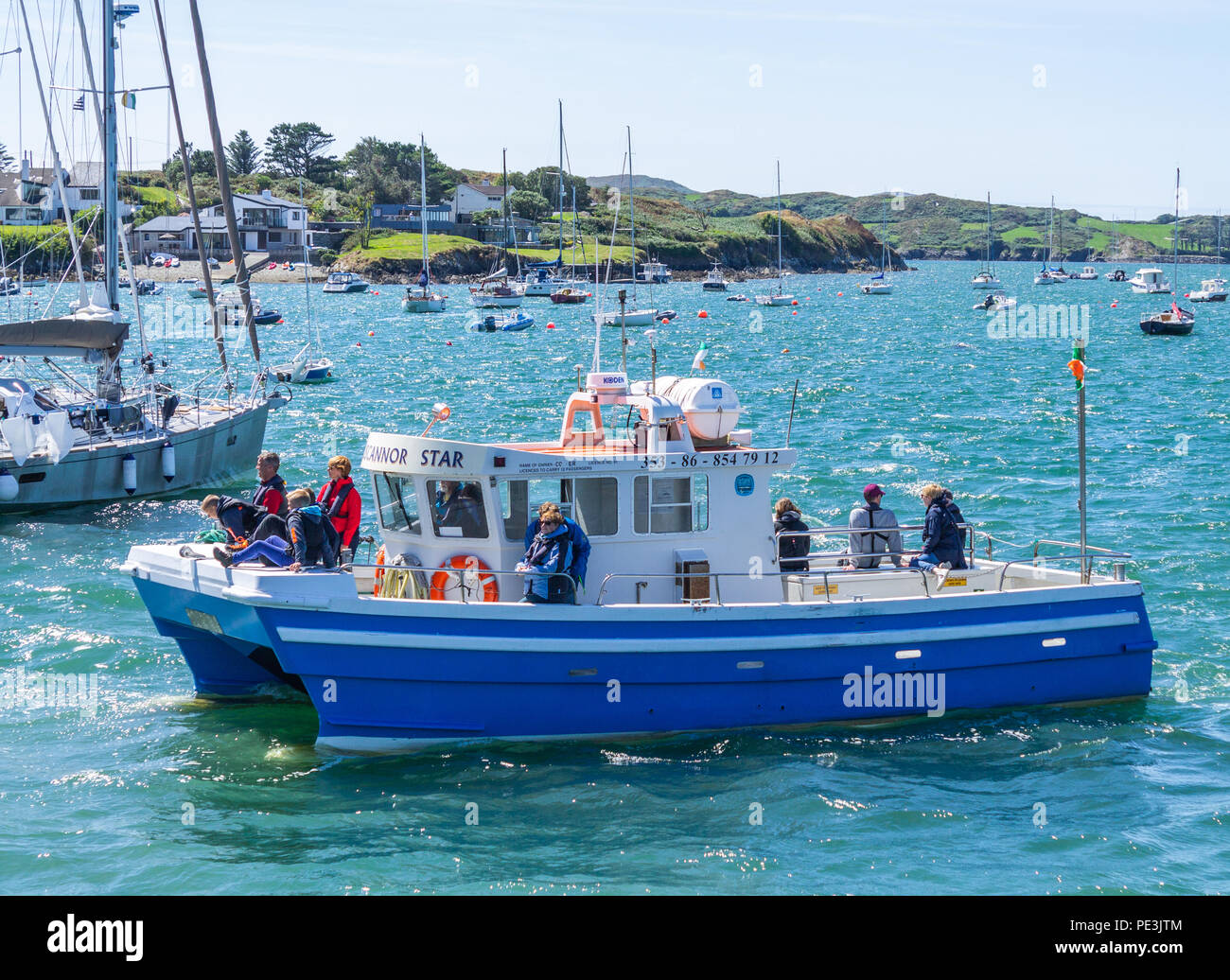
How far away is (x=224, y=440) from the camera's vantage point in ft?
99.7

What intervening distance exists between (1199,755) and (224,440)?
2246 cm

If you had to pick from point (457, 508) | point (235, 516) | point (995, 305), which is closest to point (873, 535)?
point (457, 508)

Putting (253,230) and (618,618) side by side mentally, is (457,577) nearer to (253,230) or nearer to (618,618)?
(618,618)

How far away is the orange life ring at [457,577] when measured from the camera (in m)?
14.1

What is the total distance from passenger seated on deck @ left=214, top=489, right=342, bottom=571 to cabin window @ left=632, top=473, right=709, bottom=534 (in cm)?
326

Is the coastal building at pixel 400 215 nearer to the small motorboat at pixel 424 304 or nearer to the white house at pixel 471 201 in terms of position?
the white house at pixel 471 201

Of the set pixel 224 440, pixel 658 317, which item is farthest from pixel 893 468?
pixel 658 317

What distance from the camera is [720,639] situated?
13.8 metres

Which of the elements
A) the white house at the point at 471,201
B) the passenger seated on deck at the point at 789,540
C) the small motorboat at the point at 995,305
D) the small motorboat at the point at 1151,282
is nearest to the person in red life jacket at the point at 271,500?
the passenger seated on deck at the point at 789,540

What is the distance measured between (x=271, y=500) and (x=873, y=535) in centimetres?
706

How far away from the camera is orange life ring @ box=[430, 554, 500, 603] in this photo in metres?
14.1

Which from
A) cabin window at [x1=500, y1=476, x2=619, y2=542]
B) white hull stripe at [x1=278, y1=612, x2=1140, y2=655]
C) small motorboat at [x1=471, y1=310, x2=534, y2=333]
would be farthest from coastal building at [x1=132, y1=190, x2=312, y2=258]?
white hull stripe at [x1=278, y1=612, x2=1140, y2=655]

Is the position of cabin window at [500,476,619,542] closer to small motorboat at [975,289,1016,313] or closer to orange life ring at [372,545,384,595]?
orange life ring at [372,545,384,595]

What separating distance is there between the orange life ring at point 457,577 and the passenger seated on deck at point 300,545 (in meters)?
1.13
